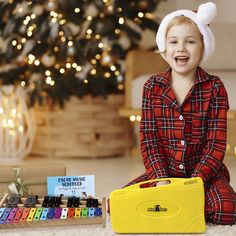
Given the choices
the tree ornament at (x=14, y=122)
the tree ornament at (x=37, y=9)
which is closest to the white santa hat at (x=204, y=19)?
the tree ornament at (x=37, y=9)

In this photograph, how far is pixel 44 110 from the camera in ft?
10.4

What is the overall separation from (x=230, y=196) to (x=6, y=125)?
1.59m

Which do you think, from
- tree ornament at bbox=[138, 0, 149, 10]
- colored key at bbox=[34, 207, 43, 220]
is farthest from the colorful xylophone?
tree ornament at bbox=[138, 0, 149, 10]

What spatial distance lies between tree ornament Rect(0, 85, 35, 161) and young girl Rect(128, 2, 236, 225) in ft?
4.28

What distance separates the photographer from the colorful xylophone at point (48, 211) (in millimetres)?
1732

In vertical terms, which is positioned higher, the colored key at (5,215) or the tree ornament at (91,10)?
the tree ornament at (91,10)

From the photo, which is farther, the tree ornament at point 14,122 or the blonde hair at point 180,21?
the tree ornament at point 14,122

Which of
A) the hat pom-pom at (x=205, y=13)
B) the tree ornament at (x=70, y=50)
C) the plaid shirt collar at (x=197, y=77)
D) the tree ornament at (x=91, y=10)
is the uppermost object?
the tree ornament at (x=91, y=10)

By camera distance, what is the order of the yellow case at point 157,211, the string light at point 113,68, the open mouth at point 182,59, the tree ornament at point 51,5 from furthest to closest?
the string light at point 113,68 < the tree ornament at point 51,5 < the open mouth at point 182,59 < the yellow case at point 157,211

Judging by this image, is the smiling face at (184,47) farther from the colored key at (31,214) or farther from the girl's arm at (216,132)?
the colored key at (31,214)

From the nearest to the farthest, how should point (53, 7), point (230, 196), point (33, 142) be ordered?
point (230, 196), point (53, 7), point (33, 142)

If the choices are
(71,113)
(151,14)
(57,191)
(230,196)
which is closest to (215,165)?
(230,196)

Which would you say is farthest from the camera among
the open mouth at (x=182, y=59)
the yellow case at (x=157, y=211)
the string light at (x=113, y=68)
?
the string light at (x=113, y=68)

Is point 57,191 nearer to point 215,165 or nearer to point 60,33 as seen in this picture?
point 215,165
